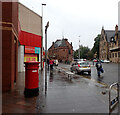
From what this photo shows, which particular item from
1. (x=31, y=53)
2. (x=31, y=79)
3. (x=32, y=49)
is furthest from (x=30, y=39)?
(x=31, y=79)

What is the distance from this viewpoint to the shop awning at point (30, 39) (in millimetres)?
15939

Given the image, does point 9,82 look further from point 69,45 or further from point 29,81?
point 69,45

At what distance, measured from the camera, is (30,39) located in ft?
57.5

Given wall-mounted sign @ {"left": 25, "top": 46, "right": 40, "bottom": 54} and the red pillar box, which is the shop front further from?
the red pillar box

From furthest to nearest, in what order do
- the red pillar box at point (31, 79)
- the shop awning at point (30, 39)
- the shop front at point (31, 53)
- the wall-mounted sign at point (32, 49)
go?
the shop front at point (31, 53), the wall-mounted sign at point (32, 49), the shop awning at point (30, 39), the red pillar box at point (31, 79)

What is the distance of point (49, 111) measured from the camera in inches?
162

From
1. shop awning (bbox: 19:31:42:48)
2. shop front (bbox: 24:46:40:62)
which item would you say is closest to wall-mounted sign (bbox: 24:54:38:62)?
shop front (bbox: 24:46:40:62)

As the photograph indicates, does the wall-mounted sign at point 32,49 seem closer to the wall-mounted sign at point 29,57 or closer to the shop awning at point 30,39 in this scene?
the shop awning at point 30,39

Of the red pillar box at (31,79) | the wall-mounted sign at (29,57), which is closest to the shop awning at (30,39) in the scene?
the wall-mounted sign at (29,57)

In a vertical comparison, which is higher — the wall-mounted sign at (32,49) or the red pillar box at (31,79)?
the wall-mounted sign at (32,49)

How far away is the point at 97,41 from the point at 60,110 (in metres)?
88.6

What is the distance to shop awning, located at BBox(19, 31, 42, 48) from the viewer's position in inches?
628

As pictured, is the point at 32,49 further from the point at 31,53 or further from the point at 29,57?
the point at 29,57

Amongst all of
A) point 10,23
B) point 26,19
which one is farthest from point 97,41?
point 10,23
